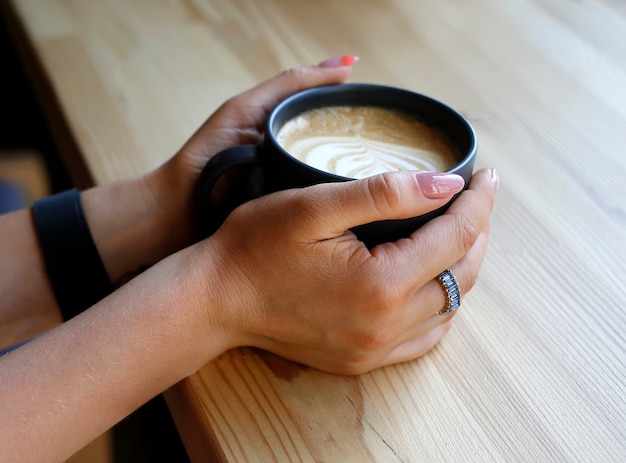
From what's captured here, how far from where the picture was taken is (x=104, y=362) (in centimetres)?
50

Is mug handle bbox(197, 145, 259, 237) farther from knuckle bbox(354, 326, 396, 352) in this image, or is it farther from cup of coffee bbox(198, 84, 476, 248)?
knuckle bbox(354, 326, 396, 352)

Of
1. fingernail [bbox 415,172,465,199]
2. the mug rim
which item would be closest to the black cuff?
the mug rim

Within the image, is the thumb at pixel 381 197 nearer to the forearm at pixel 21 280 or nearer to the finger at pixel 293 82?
the finger at pixel 293 82

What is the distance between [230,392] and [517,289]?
29 centimetres

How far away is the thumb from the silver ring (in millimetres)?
65

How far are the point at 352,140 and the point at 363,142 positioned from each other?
1 centimetres

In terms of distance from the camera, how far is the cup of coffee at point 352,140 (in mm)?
563

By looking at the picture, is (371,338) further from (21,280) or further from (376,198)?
(21,280)

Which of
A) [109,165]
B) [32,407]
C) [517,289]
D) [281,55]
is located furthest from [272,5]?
[32,407]

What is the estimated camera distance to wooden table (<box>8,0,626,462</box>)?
20.1 inches

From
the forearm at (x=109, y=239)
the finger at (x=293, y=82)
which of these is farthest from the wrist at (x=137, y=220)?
the finger at (x=293, y=82)

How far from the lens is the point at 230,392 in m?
0.54

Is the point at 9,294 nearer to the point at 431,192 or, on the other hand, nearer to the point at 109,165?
the point at 109,165

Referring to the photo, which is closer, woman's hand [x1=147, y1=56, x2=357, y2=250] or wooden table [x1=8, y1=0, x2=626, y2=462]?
wooden table [x1=8, y1=0, x2=626, y2=462]
